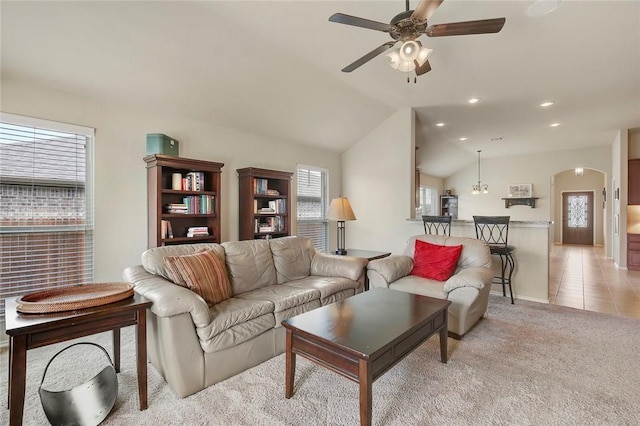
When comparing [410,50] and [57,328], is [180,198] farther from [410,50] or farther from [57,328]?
[410,50]

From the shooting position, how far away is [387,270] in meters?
3.20

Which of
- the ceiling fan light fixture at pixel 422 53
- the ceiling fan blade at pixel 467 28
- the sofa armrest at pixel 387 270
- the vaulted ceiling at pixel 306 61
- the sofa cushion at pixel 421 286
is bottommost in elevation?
the sofa cushion at pixel 421 286

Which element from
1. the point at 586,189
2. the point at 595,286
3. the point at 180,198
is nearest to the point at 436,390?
the point at 180,198

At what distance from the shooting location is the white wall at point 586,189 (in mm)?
9836

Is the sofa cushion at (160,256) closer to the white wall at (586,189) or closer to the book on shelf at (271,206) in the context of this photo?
the book on shelf at (271,206)

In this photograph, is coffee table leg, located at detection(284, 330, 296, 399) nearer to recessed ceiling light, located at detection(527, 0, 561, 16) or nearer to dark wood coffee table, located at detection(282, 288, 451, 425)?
dark wood coffee table, located at detection(282, 288, 451, 425)

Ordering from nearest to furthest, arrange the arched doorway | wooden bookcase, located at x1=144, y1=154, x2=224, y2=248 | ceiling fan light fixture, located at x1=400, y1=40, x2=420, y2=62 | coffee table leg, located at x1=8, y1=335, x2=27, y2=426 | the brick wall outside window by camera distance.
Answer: coffee table leg, located at x1=8, y1=335, x2=27, y2=426
ceiling fan light fixture, located at x1=400, y1=40, x2=420, y2=62
the brick wall outside window
wooden bookcase, located at x1=144, y1=154, x2=224, y2=248
the arched doorway

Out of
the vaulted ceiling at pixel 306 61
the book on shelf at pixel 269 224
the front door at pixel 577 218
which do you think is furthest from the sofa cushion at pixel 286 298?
the front door at pixel 577 218

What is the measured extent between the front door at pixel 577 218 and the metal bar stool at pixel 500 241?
8.48 m

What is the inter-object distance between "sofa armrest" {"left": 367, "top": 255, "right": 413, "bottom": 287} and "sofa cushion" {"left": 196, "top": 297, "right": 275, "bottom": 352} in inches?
52.2

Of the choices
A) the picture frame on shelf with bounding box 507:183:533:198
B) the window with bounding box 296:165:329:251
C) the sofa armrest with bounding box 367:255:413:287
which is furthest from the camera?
the picture frame on shelf with bounding box 507:183:533:198

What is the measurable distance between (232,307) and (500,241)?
3915 millimetres

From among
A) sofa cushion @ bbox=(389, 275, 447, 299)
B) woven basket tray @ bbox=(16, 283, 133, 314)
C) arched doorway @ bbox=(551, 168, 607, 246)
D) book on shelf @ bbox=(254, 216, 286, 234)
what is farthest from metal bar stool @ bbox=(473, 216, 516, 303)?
arched doorway @ bbox=(551, 168, 607, 246)

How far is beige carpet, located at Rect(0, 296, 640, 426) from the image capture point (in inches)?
68.2
